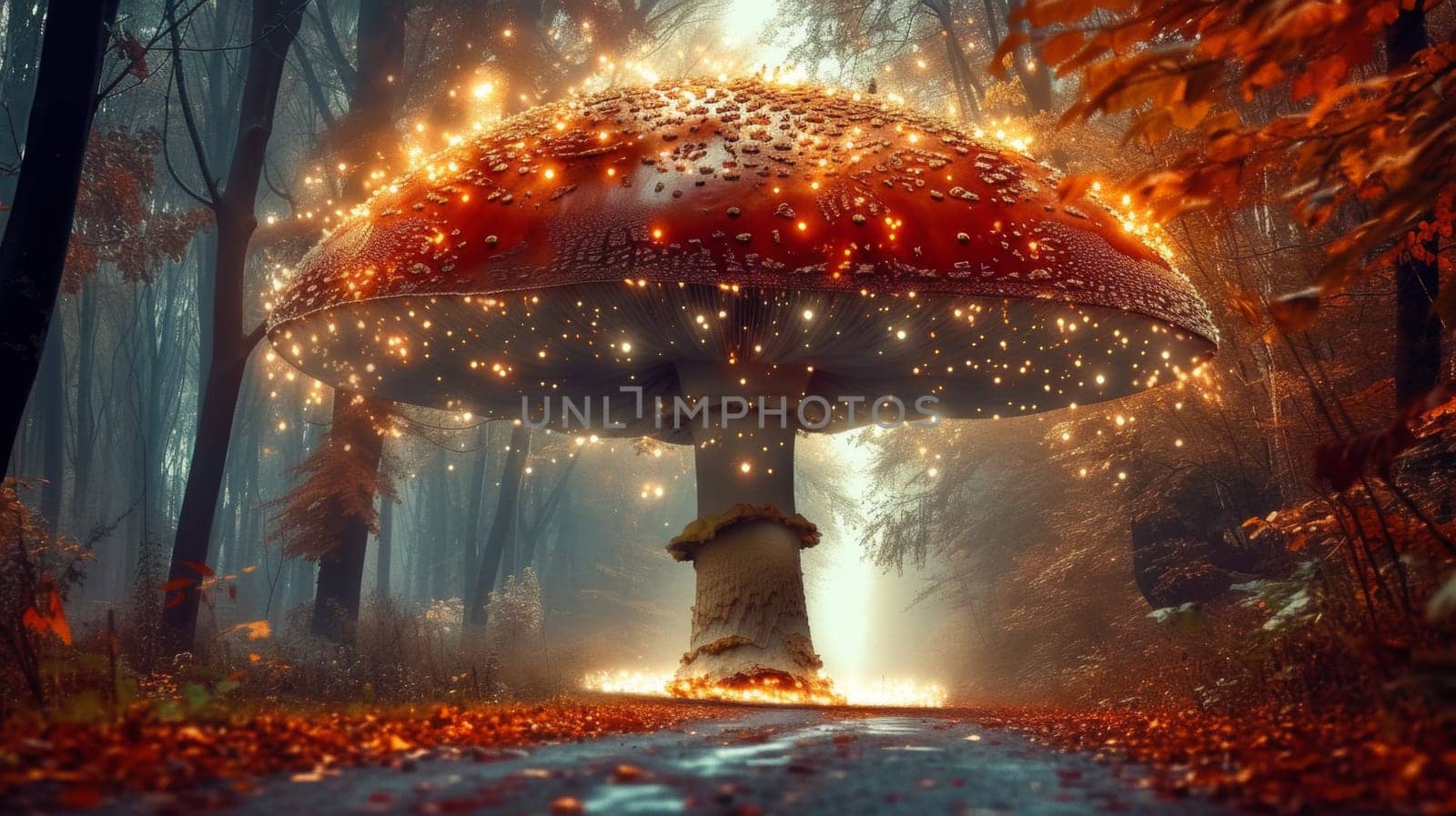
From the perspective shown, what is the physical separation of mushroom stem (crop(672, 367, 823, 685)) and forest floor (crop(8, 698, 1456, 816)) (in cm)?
239

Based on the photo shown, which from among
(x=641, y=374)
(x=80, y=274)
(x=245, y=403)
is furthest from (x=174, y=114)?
(x=641, y=374)

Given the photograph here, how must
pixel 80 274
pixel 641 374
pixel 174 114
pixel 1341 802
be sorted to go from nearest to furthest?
pixel 1341 802 < pixel 641 374 < pixel 80 274 < pixel 174 114

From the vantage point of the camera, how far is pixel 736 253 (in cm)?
414

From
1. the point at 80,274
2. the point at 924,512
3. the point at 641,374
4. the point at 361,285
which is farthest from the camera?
the point at 924,512

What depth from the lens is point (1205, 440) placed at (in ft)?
34.4

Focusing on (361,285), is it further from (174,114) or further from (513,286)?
(174,114)

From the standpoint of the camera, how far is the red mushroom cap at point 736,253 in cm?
424

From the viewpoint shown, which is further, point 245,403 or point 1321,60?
point 245,403

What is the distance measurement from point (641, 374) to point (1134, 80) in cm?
412

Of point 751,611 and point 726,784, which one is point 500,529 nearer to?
point 751,611

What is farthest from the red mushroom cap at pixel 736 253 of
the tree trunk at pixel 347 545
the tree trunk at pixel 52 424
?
the tree trunk at pixel 52 424

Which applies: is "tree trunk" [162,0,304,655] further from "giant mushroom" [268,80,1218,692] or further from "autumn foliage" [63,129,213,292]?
"autumn foliage" [63,129,213,292]

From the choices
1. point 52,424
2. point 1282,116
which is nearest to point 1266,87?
point 1282,116

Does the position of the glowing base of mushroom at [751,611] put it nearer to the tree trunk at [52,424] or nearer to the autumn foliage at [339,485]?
the autumn foliage at [339,485]
